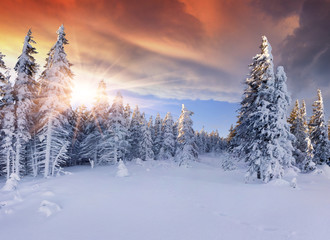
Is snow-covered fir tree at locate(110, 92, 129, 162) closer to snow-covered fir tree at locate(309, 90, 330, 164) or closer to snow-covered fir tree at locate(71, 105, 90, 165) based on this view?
snow-covered fir tree at locate(71, 105, 90, 165)

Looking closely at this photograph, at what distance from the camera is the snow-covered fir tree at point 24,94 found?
1909 cm

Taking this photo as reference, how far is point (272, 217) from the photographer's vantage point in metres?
6.96

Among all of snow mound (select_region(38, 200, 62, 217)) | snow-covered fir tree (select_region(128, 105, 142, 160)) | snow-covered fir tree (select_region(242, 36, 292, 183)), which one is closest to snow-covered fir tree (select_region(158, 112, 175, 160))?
snow-covered fir tree (select_region(128, 105, 142, 160))

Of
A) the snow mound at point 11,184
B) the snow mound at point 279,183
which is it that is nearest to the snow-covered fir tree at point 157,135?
the snow mound at point 279,183

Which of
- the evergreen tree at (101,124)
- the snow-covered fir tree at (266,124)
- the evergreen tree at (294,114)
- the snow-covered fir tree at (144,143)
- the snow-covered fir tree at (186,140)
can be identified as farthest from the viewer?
the snow-covered fir tree at (144,143)

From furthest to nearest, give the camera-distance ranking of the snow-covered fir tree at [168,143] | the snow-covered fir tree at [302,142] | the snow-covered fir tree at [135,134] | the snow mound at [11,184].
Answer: the snow-covered fir tree at [168,143] → the snow-covered fir tree at [135,134] → the snow-covered fir tree at [302,142] → the snow mound at [11,184]

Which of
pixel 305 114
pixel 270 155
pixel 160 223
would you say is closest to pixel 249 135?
pixel 270 155

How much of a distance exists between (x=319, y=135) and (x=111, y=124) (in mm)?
37508

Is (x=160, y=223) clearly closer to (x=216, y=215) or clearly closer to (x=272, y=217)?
(x=216, y=215)

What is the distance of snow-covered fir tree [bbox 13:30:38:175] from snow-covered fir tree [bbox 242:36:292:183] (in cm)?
2358

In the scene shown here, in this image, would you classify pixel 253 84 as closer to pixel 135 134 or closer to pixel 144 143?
pixel 144 143

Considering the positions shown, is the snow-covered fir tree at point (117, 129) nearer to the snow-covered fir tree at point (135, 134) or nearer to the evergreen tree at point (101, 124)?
the evergreen tree at point (101, 124)

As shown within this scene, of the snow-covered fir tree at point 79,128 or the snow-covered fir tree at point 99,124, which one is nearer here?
the snow-covered fir tree at point 99,124

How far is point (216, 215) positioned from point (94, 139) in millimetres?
30005
